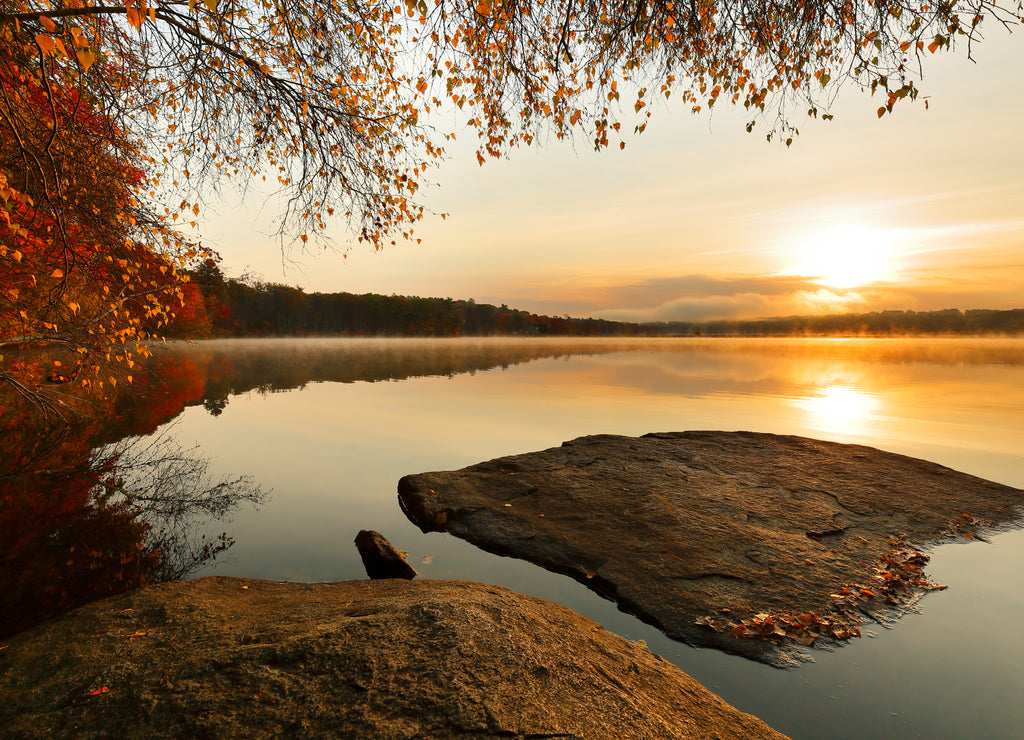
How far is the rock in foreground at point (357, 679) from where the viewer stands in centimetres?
220

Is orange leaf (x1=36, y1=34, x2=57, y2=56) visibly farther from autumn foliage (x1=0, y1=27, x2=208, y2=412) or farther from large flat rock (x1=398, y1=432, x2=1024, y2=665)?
large flat rock (x1=398, y1=432, x2=1024, y2=665)

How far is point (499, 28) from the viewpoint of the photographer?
6086mm

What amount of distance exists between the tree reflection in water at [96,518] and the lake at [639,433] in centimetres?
46

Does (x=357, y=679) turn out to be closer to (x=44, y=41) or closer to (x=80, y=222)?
(x=44, y=41)

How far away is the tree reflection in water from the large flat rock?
2.69 m

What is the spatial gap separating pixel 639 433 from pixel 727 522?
21.0 ft

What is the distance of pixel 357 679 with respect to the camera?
2.41 m

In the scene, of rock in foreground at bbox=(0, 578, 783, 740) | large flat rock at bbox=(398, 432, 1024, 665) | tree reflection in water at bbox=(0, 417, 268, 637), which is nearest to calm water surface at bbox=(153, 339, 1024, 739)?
large flat rock at bbox=(398, 432, 1024, 665)

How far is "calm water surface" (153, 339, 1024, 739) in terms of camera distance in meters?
3.20

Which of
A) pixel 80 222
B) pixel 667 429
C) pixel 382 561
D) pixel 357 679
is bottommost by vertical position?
pixel 667 429

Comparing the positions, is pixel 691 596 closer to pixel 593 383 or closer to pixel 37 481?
pixel 37 481

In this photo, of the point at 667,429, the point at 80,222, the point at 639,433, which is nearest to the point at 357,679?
the point at 80,222

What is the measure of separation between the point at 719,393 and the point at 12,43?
2117 cm

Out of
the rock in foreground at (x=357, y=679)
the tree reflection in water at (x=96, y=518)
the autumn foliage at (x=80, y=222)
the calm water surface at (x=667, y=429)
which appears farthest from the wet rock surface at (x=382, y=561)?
the autumn foliage at (x=80, y=222)
